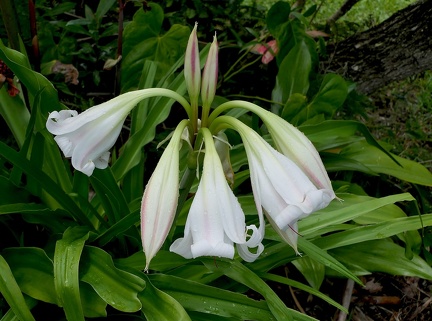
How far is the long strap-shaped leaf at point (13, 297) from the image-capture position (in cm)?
145

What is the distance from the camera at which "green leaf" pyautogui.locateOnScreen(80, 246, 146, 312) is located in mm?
1470

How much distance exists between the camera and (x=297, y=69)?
2.54 m

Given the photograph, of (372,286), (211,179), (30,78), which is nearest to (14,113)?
(30,78)

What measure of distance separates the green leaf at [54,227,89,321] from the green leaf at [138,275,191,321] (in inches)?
6.7

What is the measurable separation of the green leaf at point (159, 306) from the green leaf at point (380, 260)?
79cm

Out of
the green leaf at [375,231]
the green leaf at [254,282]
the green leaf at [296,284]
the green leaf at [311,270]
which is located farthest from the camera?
the green leaf at [311,270]

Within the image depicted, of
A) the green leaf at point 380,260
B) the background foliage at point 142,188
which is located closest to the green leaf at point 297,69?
the background foliage at point 142,188

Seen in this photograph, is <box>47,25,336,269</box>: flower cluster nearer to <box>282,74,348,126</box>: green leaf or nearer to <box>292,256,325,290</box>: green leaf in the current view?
<box>292,256,325,290</box>: green leaf

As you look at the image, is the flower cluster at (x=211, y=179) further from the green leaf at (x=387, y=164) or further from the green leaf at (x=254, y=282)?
the green leaf at (x=387, y=164)

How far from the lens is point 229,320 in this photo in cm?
164

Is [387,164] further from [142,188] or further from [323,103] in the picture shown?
[142,188]

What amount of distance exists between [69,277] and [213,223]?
1.83ft

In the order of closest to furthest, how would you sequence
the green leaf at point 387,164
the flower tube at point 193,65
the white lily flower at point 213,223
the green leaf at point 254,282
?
the white lily flower at point 213,223
the flower tube at point 193,65
the green leaf at point 254,282
the green leaf at point 387,164

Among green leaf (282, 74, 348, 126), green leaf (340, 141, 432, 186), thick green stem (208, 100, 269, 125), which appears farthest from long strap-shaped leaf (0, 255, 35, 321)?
green leaf (340, 141, 432, 186)
